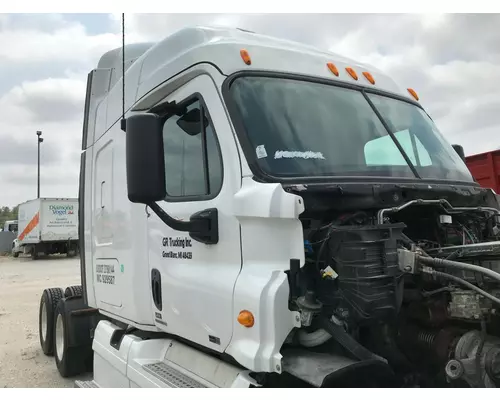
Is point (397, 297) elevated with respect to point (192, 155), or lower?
lower

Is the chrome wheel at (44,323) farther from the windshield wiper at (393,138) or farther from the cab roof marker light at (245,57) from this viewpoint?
the windshield wiper at (393,138)

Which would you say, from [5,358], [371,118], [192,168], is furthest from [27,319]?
[371,118]

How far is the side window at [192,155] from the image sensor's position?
116 inches

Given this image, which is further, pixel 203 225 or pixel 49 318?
pixel 49 318

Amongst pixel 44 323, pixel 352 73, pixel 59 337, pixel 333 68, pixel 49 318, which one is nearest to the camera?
pixel 333 68

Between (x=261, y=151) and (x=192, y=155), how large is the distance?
0.63 m

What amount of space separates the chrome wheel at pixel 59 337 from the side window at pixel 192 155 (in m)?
3.22

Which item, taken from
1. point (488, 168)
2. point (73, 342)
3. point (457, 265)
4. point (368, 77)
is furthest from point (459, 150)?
point (73, 342)

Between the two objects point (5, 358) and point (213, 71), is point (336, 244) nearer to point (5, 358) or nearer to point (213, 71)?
point (213, 71)

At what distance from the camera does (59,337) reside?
18.9 ft

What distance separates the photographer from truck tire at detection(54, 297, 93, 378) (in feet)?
17.5

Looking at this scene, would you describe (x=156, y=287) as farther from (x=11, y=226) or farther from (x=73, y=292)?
(x=11, y=226)

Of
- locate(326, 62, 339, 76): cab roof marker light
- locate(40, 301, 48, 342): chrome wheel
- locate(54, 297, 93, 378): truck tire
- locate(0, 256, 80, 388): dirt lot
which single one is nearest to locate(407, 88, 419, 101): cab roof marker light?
locate(326, 62, 339, 76): cab roof marker light

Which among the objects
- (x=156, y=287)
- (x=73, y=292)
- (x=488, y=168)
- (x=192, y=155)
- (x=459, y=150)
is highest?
(x=488, y=168)
